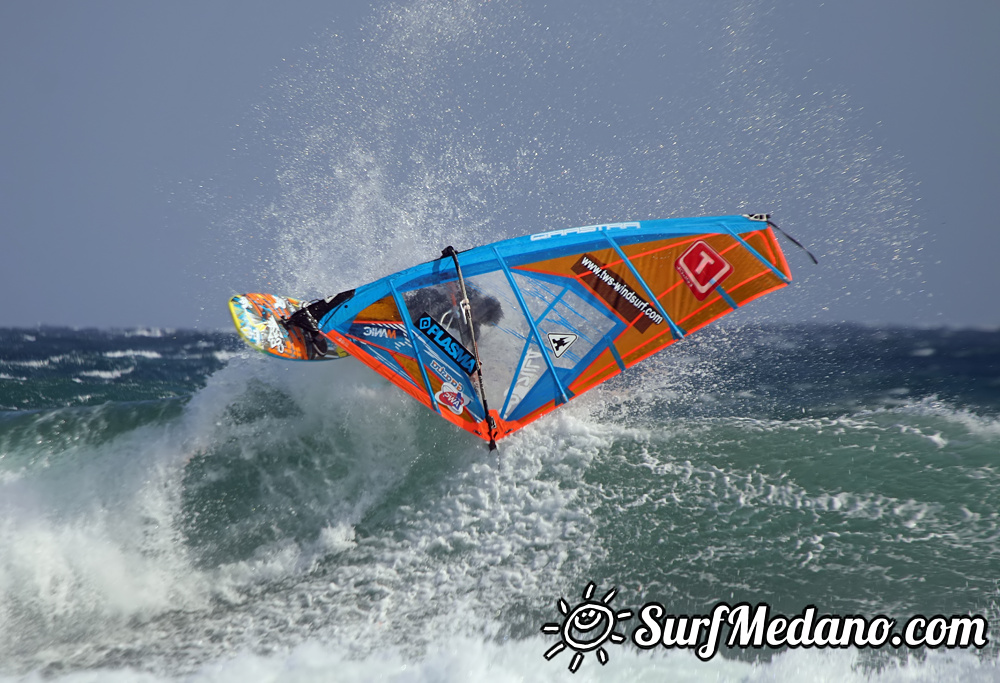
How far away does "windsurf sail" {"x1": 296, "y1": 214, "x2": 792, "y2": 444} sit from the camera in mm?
6004

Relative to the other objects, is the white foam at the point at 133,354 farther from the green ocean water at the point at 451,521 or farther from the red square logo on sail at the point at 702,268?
the red square logo on sail at the point at 702,268

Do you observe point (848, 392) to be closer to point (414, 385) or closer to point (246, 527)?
point (414, 385)

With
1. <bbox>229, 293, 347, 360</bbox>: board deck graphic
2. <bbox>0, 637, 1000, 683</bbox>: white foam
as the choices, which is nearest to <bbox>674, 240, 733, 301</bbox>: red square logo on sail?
<bbox>0, 637, 1000, 683</bbox>: white foam

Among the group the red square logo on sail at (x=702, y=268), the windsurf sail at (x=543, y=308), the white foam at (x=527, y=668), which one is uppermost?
the red square logo on sail at (x=702, y=268)

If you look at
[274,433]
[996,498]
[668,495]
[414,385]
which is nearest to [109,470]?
[274,433]

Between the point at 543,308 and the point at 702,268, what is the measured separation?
5.25ft

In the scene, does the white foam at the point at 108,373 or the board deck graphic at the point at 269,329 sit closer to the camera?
the board deck graphic at the point at 269,329

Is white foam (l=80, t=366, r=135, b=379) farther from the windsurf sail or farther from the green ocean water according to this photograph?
the windsurf sail

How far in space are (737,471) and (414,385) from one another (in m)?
3.26

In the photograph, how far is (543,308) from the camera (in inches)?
242

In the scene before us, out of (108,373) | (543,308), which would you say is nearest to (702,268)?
(543,308)

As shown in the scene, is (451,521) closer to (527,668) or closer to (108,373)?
(527,668)

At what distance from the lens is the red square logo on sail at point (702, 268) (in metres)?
5.98

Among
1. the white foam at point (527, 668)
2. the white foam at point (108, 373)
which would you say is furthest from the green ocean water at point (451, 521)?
the white foam at point (108, 373)
